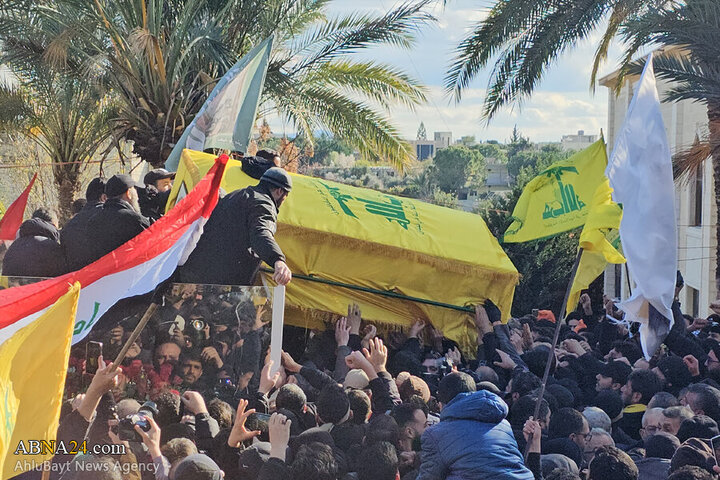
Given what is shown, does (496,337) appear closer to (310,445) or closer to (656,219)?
(656,219)

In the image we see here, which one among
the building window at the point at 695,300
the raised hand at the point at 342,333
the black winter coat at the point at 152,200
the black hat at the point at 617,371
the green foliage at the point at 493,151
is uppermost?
the green foliage at the point at 493,151

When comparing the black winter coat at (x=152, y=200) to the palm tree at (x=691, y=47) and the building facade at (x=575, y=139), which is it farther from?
the building facade at (x=575, y=139)

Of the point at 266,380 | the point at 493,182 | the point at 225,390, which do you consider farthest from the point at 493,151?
the point at 225,390

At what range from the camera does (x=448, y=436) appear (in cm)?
429

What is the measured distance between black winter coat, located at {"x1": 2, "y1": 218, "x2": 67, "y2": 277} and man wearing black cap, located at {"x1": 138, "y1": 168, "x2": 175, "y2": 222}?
1708mm

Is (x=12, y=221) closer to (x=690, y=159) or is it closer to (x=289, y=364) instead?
(x=289, y=364)

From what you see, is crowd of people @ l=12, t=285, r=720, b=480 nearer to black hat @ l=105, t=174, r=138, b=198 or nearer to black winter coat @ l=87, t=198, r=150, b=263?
black winter coat @ l=87, t=198, r=150, b=263

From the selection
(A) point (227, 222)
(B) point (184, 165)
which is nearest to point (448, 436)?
(A) point (227, 222)

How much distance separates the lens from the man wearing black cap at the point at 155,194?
781cm

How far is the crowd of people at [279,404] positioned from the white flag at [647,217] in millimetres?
499

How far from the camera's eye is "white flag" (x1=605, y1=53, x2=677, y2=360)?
608 centimetres

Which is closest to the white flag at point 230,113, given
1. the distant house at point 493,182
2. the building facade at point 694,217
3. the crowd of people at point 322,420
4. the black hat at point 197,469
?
the crowd of people at point 322,420

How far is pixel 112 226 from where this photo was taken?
594 cm

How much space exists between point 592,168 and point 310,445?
200 inches
